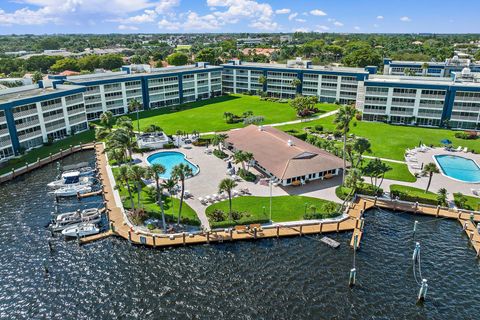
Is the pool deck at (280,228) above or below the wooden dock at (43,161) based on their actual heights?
below

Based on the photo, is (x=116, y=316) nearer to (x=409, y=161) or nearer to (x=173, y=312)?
(x=173, y=312)

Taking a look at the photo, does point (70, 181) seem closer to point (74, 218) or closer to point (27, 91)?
point (74, 218)

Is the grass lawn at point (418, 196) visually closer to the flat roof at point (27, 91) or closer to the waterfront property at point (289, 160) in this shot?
the waterfront property at point (289, 160)

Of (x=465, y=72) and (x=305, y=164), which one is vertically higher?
(x=465, y=72)

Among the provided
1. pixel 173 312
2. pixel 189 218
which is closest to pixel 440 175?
pixel 189 218

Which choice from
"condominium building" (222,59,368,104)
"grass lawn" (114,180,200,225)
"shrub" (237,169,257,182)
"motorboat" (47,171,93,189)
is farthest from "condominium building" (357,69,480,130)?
"motorboat" (47,171,93,189)

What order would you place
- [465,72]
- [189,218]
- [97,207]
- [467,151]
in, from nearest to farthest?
[189,218], [97,207], [467,151], [465,72]

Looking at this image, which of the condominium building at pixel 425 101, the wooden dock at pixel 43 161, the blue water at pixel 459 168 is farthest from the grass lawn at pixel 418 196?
the wooden dock at pixel 43 161
